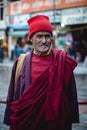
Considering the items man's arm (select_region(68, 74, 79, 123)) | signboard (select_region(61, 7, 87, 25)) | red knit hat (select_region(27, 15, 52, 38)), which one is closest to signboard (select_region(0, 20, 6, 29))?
signboard (select_region(61, 7, 87, 25))

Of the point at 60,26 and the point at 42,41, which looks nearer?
the point at 42,41

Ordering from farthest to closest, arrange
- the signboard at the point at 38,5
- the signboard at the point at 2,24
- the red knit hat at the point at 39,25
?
the signboard at the point at 2,24
the signboard at the point at 38,5
the red knit hat at the point at 39,25

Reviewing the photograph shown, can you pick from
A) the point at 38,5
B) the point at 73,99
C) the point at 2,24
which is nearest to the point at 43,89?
the point at 73,99

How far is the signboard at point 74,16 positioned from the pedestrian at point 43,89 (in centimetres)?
2231

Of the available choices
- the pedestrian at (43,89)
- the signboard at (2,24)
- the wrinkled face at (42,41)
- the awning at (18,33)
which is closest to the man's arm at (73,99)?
the pedestrian at (43,89)

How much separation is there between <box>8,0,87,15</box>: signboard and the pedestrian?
74.3 feet

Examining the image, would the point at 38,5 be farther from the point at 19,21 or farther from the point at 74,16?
the point at 74,16

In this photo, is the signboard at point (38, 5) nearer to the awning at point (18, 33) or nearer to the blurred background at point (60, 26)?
the blurred background at point (60, 26)

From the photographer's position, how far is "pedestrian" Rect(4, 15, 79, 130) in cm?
345

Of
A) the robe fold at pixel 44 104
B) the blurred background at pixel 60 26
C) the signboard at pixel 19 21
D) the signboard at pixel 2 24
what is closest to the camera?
the robe fold at pixel 44 104

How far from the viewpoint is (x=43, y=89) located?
3.46 meters

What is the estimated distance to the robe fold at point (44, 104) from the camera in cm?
345

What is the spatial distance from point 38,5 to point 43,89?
93.2ft

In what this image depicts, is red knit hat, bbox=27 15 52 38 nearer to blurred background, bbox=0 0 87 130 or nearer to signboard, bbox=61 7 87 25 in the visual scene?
blurred background, bbox=0 0 87 130
